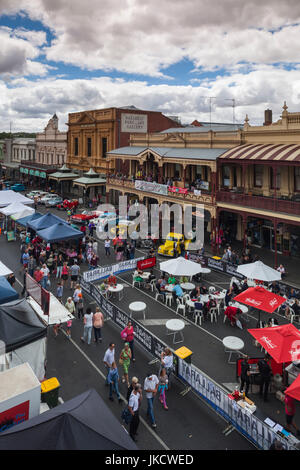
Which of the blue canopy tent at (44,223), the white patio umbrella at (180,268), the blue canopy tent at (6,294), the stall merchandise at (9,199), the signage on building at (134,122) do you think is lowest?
the blue canopy tent at (6,294)

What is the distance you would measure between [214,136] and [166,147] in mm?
6947

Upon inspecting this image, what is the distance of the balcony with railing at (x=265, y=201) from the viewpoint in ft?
64.5

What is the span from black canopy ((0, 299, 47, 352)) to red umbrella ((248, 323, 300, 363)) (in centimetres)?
692

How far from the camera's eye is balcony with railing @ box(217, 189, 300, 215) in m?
19.7

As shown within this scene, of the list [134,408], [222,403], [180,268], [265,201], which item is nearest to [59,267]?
[180,268]

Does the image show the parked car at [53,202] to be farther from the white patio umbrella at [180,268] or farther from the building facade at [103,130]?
the white patio umbrella at [180,268]

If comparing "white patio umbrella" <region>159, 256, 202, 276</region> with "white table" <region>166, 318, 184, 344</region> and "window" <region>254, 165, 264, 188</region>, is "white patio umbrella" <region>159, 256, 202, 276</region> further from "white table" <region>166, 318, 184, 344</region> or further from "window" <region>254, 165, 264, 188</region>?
"window" <region>254, 165, 264, 188</region>

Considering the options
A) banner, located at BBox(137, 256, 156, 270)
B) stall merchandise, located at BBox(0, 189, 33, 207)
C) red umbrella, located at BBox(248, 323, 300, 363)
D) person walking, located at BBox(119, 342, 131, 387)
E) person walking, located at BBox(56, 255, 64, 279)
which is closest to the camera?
red umbrella, located at BBox(248, 323, 300, 363)

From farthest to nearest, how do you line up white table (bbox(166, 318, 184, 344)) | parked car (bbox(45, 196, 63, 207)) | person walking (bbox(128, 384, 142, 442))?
1. parked car (bbox(45, 196, 63, 207))
2. white table (bbox(166, 318, 184, 344))
3. person walking (bbox(128, 384, 142, 442))

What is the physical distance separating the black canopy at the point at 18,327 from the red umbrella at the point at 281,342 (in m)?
6.92

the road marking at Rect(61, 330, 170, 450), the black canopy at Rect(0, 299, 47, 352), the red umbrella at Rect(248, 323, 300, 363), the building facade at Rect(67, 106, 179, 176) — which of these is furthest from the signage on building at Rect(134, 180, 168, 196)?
the black canopy at Rect(0, 299, 47, 352)

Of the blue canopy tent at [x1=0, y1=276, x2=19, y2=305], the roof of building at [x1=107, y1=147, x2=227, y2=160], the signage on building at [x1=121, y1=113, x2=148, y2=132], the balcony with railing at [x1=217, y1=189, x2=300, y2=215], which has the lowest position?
the blue canopy tent at [x1=0, y1=276, x2=19, y2=305]

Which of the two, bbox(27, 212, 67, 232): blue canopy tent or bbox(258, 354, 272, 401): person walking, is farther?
bbox(27, 212, 67, 232): blue canopy tent

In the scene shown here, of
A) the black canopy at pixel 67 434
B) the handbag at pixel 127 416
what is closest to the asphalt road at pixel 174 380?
the handbag at pixel 127 416
